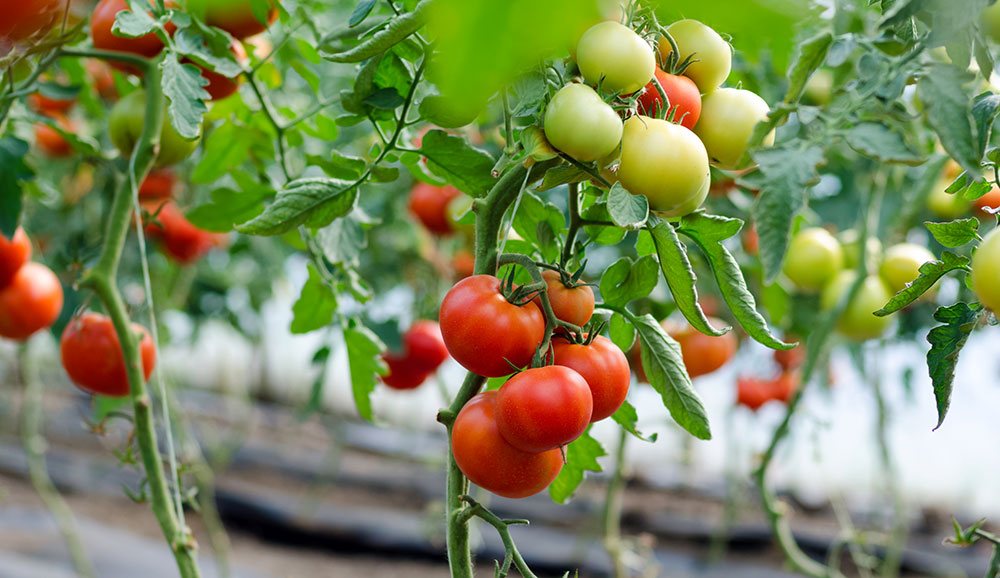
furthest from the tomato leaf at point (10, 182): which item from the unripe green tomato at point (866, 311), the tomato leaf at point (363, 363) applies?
the unripe green tomato at point (866, 311)

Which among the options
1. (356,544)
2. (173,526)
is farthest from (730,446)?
(173,526)

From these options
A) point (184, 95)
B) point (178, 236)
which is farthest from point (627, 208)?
point (178, 236)

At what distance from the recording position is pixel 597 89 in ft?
1.26

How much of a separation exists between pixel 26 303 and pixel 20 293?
0.04 ft

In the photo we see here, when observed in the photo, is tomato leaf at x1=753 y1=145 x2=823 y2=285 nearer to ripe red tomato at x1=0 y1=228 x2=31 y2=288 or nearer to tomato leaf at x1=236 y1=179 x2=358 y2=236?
tomato leaf at x1=236 y1=179 x2=358 y2=236

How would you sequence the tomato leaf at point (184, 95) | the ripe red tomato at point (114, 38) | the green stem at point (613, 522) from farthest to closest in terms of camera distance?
the green stem at point (613, 522) → the ripe red tomato at point (114, 38) → the tomato leaf at point (184, 95)

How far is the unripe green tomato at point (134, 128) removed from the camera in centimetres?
68

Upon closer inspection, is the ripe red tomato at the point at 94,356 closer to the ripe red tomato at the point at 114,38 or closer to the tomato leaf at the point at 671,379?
the ripe red tomato at the point at 114,38

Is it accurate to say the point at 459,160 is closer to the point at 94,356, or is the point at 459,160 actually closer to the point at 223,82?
the point at 223,82

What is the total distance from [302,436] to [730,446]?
10.1 feet

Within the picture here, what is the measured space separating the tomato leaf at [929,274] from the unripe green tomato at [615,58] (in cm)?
19

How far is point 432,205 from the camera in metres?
1.30

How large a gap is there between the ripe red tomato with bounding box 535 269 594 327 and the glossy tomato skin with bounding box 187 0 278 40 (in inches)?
13.1

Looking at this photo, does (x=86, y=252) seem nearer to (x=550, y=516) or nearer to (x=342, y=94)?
(x=342, y=94)
